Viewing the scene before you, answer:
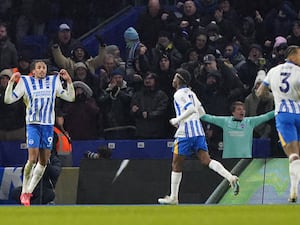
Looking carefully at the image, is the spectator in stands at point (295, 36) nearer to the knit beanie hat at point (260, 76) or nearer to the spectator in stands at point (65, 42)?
the knit beanie hat at point (260, 76)

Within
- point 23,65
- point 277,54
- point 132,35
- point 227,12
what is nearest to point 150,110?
point 132,35

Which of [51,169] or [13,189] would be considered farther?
[13,189]

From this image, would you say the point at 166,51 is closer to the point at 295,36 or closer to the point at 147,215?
the point at 295,36

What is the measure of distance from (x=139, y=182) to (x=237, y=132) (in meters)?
1.85

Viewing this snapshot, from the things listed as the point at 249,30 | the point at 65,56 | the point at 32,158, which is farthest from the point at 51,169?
the point at 249,30

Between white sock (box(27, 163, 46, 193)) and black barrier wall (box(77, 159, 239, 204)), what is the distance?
192cm

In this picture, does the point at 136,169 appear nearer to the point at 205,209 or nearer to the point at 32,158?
the point at 32,158

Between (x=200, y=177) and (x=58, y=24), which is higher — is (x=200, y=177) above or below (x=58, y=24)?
below

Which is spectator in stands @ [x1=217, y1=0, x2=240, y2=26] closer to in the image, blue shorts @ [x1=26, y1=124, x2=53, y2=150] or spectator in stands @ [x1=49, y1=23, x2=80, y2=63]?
spectator in stands @ [x1=49, y1=23, x2=80, y2=63]

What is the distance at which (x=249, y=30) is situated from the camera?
77.7ft

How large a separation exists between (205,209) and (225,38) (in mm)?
8774

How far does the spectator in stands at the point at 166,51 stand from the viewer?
22250 millimetres

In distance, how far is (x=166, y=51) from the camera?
73.9 feet

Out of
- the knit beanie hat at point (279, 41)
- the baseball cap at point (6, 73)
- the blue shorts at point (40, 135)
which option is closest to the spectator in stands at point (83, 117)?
the baseball cap at point (6, 73)
